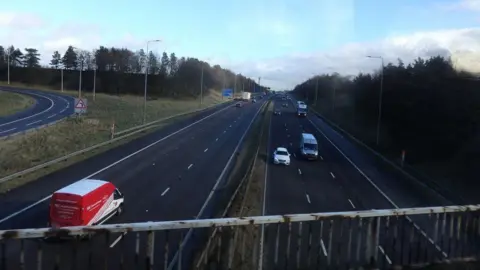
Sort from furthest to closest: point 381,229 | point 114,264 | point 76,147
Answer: point 76,147
point 114,264
point 381,229

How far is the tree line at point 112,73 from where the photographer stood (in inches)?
5340

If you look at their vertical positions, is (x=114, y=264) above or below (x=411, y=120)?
below

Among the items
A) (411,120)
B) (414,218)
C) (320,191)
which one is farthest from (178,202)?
(411,120)

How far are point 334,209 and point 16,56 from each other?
157939 millimetres

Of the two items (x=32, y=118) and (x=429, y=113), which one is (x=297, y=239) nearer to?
(x=429, y=113)

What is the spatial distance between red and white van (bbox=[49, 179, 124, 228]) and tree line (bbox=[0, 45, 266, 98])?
332ft

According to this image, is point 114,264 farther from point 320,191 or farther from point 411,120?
point 411,120

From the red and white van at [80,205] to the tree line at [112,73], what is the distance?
332 ft

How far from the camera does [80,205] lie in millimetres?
16719

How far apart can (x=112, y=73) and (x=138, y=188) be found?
392ft

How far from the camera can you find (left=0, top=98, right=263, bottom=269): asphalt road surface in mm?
12312

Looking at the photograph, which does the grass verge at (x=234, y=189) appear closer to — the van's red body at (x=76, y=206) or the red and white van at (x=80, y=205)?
the red and white van at (x=80, y=205)

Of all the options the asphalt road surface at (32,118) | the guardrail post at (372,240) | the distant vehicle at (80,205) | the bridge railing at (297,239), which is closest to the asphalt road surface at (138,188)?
the bridge railing at (297,239)

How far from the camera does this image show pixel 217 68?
183625mm
